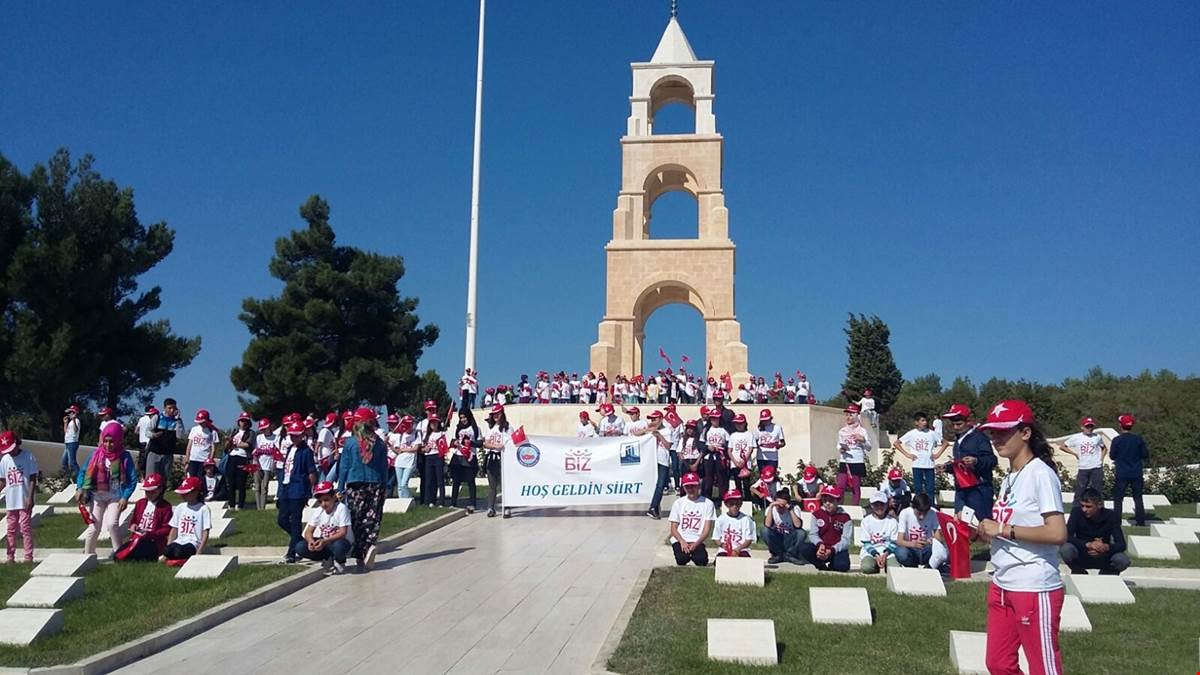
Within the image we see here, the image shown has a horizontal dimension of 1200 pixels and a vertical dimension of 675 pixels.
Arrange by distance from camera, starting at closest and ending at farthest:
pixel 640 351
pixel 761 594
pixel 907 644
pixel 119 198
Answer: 1. pixel 907 644
2. pixel 761 594
3. pixel 119 198
4. pixel 640 351

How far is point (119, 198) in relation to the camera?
3409 centimetres

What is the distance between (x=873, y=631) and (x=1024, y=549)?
3.42 m

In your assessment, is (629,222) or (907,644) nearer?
(907,644)

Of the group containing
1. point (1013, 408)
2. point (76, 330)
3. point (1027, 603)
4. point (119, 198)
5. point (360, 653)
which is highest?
point (119, 198)

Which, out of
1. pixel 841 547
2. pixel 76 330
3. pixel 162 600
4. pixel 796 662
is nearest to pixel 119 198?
pixel 76 330

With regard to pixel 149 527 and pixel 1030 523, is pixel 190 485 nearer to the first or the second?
pixel 149 527

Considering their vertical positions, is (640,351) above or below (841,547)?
above

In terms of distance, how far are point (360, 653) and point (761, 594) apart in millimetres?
4177

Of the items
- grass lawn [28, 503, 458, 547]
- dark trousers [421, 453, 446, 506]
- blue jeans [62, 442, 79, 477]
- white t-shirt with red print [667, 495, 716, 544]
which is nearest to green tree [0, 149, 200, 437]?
blue jeans [62, 442, 79, 477]

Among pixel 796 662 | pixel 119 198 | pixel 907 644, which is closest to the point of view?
pixel 796 662

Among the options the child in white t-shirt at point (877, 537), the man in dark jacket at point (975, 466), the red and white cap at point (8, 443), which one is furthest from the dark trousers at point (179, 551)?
the man in dark jacket at point (975, 466)

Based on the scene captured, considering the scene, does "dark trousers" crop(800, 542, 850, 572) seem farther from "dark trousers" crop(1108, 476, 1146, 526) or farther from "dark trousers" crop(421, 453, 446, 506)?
"dark trousers" crop(421, 453, 446, 506)

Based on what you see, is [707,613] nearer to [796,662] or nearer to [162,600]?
[796,662]

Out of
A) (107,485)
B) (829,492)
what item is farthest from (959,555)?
(107,485)
